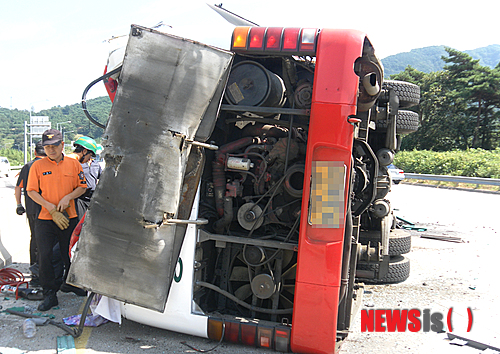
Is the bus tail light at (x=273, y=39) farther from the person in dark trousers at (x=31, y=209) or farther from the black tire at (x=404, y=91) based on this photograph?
the person in dark trousers at (x=31, y=209)

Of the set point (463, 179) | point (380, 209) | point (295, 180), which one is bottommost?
point (380, 209)

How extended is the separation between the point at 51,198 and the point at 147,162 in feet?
6.01

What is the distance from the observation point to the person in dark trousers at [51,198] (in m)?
4.43

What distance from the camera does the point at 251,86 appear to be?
3670mm

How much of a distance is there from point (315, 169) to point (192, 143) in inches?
40.3

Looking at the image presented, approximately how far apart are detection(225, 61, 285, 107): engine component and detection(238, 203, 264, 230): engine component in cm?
94

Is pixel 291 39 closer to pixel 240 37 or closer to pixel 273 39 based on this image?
pixel 273 39

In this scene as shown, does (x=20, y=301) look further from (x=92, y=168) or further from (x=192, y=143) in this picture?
(x=192, y=143)

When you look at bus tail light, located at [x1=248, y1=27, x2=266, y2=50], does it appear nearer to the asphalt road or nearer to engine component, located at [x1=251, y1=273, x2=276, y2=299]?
engine component, located at [x1=251, y1=273, x2=276, y2=299]

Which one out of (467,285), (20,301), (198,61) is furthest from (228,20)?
(467,285)

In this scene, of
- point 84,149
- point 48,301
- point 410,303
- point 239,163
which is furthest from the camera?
point 84,149

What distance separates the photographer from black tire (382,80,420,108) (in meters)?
5.41

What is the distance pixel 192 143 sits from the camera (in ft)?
11.1

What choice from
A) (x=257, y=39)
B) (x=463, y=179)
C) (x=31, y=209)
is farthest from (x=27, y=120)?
(x=257, y=39)
